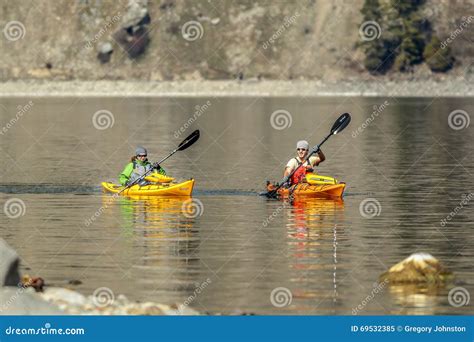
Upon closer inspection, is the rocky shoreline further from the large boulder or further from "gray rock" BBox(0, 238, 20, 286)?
the large boulder

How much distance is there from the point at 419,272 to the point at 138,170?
2416 centimetres

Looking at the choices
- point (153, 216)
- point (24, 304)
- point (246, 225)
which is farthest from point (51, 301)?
point (153, 216)

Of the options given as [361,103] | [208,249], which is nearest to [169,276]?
[208,249]

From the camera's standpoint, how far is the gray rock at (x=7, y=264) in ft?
91.7

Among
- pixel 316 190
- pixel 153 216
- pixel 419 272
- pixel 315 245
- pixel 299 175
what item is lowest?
pixel 419 272

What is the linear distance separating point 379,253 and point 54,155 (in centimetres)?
4803

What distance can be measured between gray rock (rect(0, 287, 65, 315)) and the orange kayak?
26.0m

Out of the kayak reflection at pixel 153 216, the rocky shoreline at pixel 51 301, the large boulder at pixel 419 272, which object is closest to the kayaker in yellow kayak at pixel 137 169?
the kayak reflection at pixel 153 216

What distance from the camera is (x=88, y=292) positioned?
100ft

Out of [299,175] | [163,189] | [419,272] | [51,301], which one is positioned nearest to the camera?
[51,301]

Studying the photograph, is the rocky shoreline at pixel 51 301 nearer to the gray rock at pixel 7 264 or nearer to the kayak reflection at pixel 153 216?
the gray rock at pixel 7 264

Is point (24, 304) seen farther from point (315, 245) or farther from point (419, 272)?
point (315, 245)

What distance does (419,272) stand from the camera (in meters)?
31.5

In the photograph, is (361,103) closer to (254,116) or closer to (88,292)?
(254,116)
